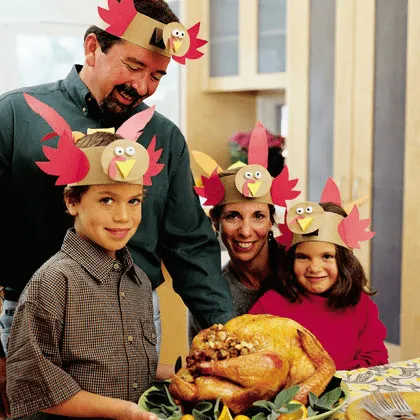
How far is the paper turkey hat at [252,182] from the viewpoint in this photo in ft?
5.41

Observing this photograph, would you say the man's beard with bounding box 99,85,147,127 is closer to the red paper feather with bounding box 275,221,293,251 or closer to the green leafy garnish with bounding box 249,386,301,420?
the red paper feather with bounding box 275,221,293,251

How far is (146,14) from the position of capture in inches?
60.1

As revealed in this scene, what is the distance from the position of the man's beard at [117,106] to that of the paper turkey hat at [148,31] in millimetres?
104

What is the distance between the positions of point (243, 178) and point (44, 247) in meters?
0.47

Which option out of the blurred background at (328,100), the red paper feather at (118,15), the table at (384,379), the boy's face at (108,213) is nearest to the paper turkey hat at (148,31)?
the red paper feather at (118,15)

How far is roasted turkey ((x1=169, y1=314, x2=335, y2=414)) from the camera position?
41.1 inches

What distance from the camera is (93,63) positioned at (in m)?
1.59

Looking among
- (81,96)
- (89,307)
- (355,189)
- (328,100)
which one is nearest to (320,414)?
(89,307)

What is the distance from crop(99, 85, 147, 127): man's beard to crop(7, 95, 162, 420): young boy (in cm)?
29

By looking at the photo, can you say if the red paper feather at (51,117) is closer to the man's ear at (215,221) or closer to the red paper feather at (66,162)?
the red paper feather at (66,162)

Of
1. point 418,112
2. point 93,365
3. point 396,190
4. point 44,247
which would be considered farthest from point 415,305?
point 93,365

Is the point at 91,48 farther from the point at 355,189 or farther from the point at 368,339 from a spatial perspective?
the point at 355,189

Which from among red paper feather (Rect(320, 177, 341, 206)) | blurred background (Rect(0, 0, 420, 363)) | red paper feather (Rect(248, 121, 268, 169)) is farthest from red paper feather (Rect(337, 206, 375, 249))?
blurred background (Rect(0, 0, 420, 363))

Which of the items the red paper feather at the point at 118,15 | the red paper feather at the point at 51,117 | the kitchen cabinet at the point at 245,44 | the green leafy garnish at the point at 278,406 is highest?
the kitchen cabinet at the point at 245,44
